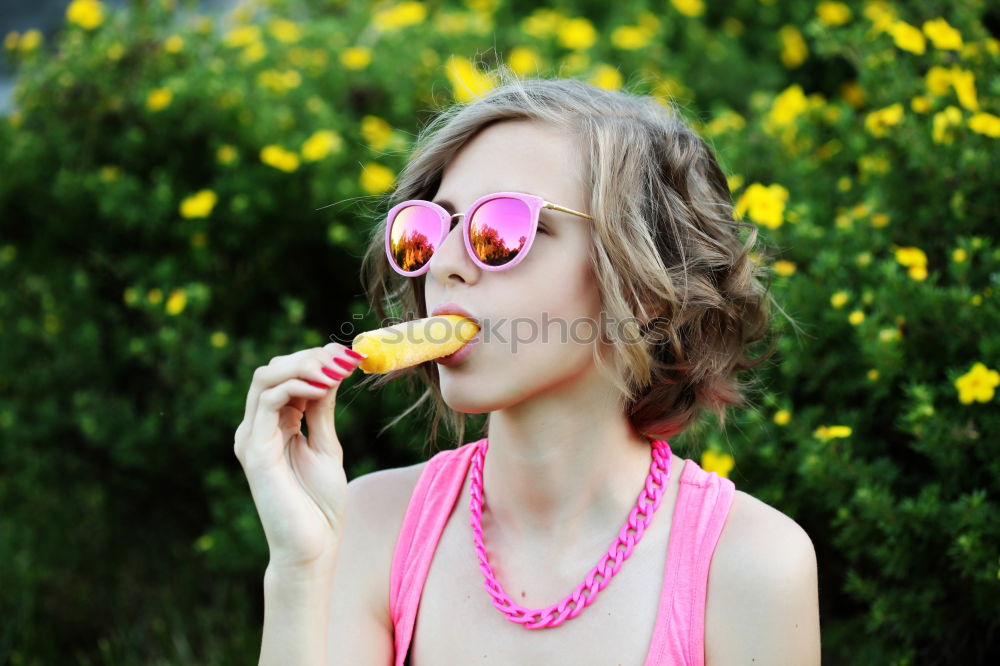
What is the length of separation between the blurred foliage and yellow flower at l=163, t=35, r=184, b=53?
0.01m

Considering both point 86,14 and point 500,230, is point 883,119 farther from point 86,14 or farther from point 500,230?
point 86,14

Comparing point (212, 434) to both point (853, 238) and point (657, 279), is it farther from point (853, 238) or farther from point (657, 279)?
point (853, 238)

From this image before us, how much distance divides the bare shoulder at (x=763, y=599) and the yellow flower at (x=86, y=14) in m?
3.21

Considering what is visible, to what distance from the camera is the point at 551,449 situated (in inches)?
71.3

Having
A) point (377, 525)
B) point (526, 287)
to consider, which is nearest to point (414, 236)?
point (526, 287)

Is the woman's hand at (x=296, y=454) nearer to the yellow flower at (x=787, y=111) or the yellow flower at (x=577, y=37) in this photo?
the yellow flower at (x=787, y=111)

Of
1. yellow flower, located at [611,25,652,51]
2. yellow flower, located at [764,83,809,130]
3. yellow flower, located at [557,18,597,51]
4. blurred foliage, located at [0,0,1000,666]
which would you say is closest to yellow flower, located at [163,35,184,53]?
blurred foliage, located at [0,0,1000,666]

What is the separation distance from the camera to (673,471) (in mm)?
1886

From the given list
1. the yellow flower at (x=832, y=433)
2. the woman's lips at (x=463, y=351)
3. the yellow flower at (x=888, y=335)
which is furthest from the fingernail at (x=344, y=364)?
the yellow flower at (x=888, y=335)

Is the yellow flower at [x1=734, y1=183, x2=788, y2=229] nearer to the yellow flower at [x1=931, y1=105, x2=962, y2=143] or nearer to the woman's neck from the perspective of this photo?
the yellow flower at [x1=931, y1=105, x2=962, y2=143]

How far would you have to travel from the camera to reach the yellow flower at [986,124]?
260cm

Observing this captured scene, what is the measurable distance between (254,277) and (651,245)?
195 cm

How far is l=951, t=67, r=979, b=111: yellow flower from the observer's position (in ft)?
9.01

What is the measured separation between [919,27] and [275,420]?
299 cm
